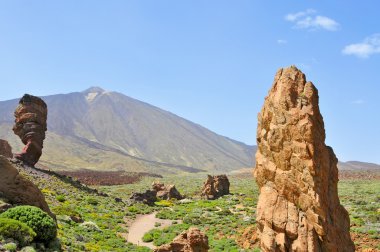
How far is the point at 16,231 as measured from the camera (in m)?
19.5

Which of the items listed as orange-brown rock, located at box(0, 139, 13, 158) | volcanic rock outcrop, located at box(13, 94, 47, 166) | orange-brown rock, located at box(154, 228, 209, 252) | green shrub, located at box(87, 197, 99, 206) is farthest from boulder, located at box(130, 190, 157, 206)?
orange-brown rock, located at box(154, 228, 209, 252)

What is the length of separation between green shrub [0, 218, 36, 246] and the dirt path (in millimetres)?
17946

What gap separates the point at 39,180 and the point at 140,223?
53.7 ft

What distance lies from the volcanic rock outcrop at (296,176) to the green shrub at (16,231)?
12.1 m

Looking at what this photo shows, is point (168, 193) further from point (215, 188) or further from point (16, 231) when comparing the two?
point (16, 231)

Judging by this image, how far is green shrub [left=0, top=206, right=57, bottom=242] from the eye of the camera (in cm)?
2047

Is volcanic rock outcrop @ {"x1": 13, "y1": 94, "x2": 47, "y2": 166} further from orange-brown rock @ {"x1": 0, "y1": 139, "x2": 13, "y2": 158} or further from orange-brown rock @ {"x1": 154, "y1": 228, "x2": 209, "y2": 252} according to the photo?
orange-brown rock @ {"x1": 154, "y1": 228, "x2": 209, "y2": 252}

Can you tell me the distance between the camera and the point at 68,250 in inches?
970

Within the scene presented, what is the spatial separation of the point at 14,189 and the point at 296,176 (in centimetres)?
1672

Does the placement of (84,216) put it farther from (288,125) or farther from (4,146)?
(288,125)

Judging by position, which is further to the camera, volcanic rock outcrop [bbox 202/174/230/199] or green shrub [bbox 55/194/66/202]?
volcanic rock outcrop [bbox 202/174/230/199]

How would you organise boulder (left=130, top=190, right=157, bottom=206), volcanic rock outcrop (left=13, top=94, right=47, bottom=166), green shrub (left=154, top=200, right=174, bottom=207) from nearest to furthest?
volcanic rock outcrop (left=13, top=94, right=47, bottom=166)
green shrub (left=154, top=200, right=174, bottom=207)
boulder (left=130, top=190, right=157, bottom=206)

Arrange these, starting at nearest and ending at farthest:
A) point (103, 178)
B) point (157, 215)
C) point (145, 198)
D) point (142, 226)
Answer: point (142, 226) → point (157, 215) → point (145, 198) → point (103, 178)

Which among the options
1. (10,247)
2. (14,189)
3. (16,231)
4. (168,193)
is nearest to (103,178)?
(168,193)
